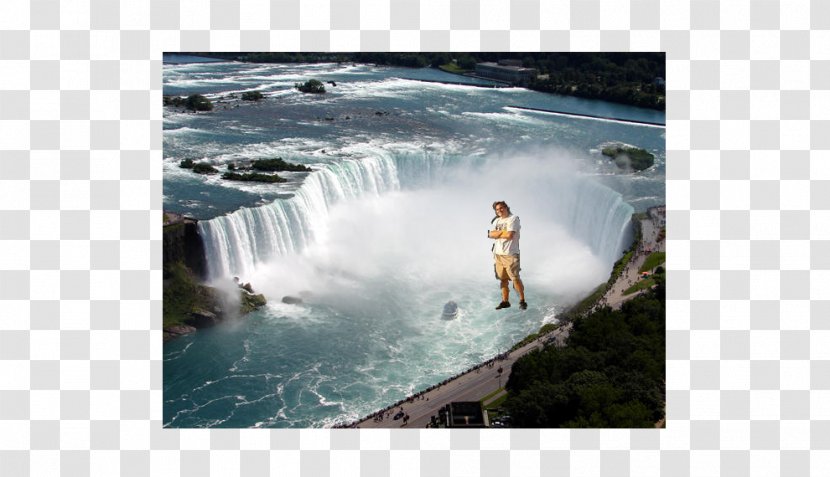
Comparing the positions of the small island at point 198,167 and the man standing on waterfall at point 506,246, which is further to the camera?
the small island at point 198,167

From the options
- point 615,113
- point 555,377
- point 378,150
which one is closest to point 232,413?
point 555,377

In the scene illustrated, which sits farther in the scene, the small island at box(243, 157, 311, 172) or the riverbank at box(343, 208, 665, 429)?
the small island at box(243, 157, 311, 172)

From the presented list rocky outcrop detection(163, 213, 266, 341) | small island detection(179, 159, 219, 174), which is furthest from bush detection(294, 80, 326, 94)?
rocky outcrop detection(163, 213, 266, 341)

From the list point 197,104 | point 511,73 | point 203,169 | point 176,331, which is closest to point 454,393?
point 176,331

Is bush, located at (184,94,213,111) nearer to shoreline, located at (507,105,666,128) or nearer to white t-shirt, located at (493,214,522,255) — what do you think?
shoreline, located at (507,105,666,128)

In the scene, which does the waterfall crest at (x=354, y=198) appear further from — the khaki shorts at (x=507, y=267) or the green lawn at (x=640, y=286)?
the khaki shorts at (x=507, y=267)

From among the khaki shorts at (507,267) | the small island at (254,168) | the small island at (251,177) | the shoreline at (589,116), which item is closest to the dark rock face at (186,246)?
the small island at (251,177)

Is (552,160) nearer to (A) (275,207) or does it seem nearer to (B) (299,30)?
(A) (275,207)

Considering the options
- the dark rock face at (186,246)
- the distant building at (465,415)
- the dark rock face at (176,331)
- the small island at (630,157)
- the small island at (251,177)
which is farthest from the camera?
the small island at (630,157)
